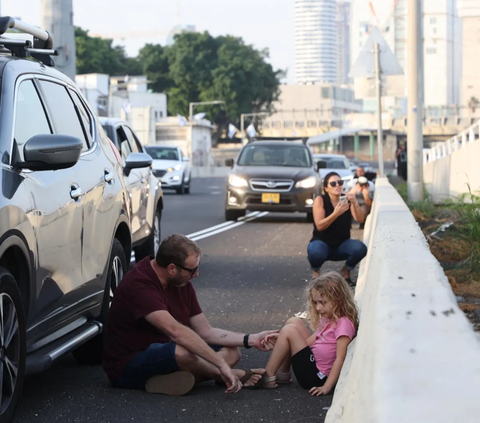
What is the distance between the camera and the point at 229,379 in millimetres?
5883

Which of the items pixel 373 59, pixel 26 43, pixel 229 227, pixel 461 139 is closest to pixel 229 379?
pixel 26 43

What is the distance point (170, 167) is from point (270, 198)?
1483 centimetres

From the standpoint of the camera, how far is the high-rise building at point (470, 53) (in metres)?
82.6

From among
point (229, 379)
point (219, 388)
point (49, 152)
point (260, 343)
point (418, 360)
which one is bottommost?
point (219, 388)

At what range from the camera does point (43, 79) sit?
6211mm

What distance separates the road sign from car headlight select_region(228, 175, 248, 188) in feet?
15.4

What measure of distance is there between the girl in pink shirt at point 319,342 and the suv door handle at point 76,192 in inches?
53.9

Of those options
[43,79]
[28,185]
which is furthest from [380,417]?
[43,79]

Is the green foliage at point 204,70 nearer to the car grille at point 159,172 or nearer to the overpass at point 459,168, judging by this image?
the car grille at point 159,172

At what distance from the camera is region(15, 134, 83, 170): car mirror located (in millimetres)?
5148

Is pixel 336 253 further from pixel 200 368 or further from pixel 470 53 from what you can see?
pixel 470 53

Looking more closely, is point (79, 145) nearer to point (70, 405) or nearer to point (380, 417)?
point (70, 405)

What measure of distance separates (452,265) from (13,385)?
527 centimetres

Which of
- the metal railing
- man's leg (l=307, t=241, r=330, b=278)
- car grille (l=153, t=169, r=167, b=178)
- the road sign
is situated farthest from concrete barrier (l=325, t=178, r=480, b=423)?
car grille (l=153, t=169, r=167, b=178)
